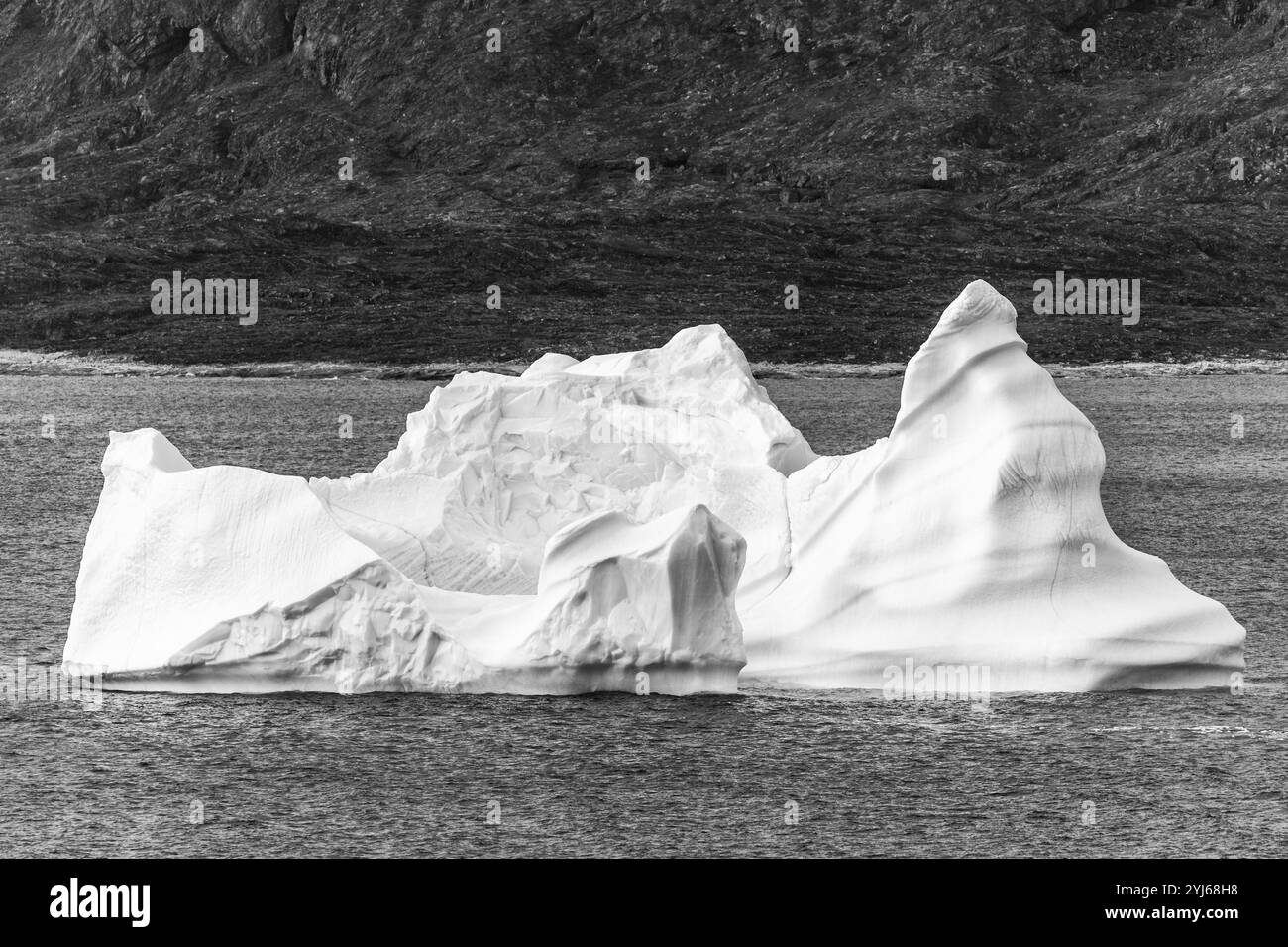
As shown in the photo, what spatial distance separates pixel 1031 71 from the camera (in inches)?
4658

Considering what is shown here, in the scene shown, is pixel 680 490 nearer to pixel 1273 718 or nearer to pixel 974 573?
pixel 974 573

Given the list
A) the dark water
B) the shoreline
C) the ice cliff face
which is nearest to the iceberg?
the ice cliff face

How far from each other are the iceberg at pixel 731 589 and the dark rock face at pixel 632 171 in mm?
66298

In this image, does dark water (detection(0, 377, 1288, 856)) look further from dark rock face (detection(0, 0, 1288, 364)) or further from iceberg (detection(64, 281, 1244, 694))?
dark rock face (detection(0, 0, 1288, 364))

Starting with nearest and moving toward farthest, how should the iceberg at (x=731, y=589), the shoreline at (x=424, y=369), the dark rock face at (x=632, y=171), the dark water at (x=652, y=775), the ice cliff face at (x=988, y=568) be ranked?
the dark water at (x=652, y=775) < the iceberg at (x=731, y=589) < the ice cliff face at (x=988, y=568) < the shoreline at (x=424, y=369) < the dark rock face at (x=632, y=171)

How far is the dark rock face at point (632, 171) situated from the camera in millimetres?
93075

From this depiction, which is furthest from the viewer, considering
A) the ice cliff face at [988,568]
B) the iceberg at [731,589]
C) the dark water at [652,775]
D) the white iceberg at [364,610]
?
the ice cliff face at [988,568]

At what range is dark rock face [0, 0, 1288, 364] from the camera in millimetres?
93075

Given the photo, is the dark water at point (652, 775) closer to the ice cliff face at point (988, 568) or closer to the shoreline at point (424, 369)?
the ice cliff face at point (988, 568)

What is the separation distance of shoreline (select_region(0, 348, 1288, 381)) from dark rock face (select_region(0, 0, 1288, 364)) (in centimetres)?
157

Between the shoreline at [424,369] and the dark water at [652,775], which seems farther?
the shoreline at [424,369]

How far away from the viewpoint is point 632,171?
113188mm

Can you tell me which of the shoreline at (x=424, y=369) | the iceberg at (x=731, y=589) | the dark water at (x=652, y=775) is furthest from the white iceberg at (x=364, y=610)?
the shoreline at (x=424, y=369)

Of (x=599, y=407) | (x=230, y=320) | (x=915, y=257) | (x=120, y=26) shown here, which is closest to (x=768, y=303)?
(x=915, y=257)
